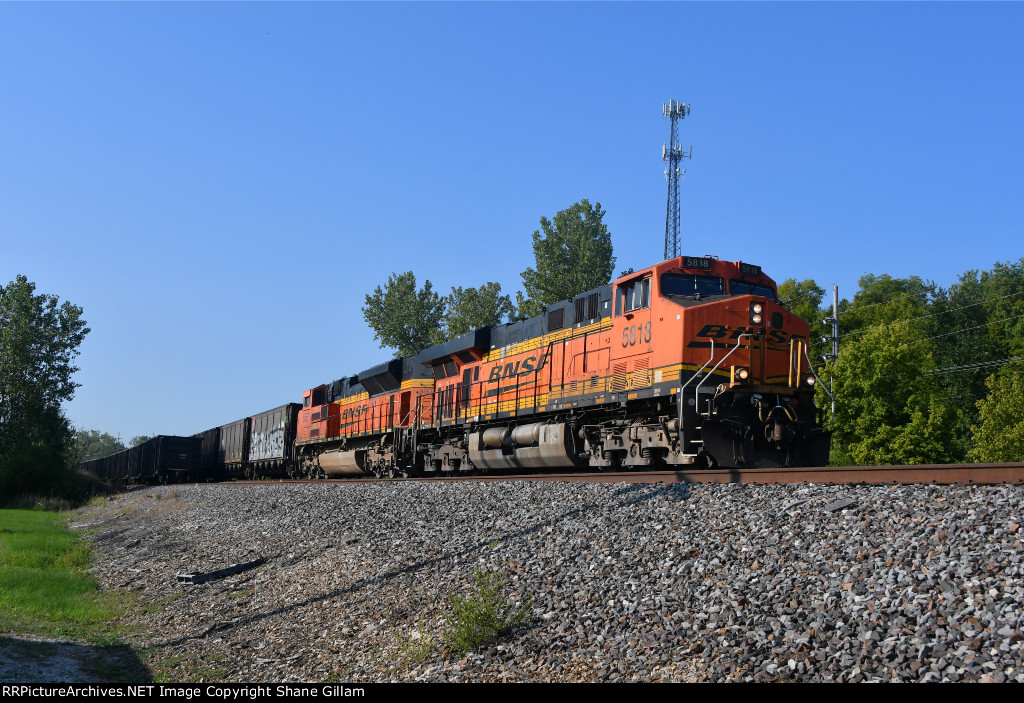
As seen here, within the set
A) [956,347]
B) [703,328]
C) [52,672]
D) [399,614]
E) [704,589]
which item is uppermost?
[956,347]

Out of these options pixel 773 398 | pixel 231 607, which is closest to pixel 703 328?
pixel 773 398

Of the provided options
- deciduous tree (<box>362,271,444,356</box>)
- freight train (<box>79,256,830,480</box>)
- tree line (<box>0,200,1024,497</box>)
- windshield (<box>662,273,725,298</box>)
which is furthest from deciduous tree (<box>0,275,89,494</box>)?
windshield (<box>662,273,725,298</box>)

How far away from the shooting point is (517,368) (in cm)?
1809

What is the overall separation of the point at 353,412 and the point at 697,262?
674 inches

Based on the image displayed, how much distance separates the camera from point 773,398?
1302 cm

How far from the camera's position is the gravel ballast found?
4980mm

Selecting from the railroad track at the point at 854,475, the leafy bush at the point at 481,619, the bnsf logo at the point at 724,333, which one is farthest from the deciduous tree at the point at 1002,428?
the leafy bush at the point at 481,619

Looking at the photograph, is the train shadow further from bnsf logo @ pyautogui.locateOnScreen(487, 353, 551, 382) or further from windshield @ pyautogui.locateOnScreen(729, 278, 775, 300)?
bnsf logo @ pyautogui.locateOnScreen(487, 353, 551, 382)

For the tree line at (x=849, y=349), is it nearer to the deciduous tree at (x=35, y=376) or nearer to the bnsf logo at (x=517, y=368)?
the deciduous tree at (x=35, y=376)

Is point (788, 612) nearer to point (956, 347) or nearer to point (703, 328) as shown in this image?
point (703, 328)

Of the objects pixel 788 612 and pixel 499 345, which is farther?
pixel 499 345

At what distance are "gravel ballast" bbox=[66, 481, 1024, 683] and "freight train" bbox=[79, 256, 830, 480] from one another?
2.61m

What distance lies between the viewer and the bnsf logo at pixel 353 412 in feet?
88.9
